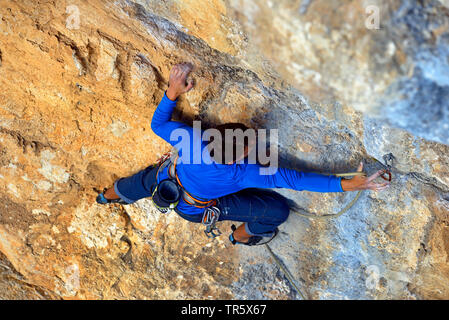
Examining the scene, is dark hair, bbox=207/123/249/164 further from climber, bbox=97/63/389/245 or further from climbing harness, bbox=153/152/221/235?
climbing harness, bbox=153/152/221/235

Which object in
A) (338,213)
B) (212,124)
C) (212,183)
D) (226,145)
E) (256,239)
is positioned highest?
(212,124)

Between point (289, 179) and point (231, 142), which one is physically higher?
point (231, 142)

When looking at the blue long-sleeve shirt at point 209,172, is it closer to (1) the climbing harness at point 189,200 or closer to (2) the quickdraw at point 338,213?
(1) the climbing harness at point 189,200

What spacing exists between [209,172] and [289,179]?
54 centimetres

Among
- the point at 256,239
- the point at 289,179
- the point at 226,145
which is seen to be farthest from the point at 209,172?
the point at 256,239

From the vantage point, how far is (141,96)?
2.48m

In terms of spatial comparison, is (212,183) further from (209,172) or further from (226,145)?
(226,145)

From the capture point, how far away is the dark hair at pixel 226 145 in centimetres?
248

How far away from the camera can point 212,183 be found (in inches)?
98.3

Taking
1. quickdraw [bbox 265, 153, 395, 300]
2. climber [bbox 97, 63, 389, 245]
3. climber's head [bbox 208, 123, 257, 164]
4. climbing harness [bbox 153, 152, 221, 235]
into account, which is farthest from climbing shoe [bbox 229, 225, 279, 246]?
climber's head [bbox 208, 123, 257, 164]

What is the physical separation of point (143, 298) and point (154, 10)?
8.01ft

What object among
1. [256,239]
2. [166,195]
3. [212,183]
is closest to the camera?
[212,183]

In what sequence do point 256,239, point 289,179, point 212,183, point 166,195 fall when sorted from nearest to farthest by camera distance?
point 289,179 → point 212,183 → point 166,195 → point 256,239

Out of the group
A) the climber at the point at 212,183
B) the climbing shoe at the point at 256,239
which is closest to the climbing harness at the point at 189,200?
the climber at the point at 212,183
